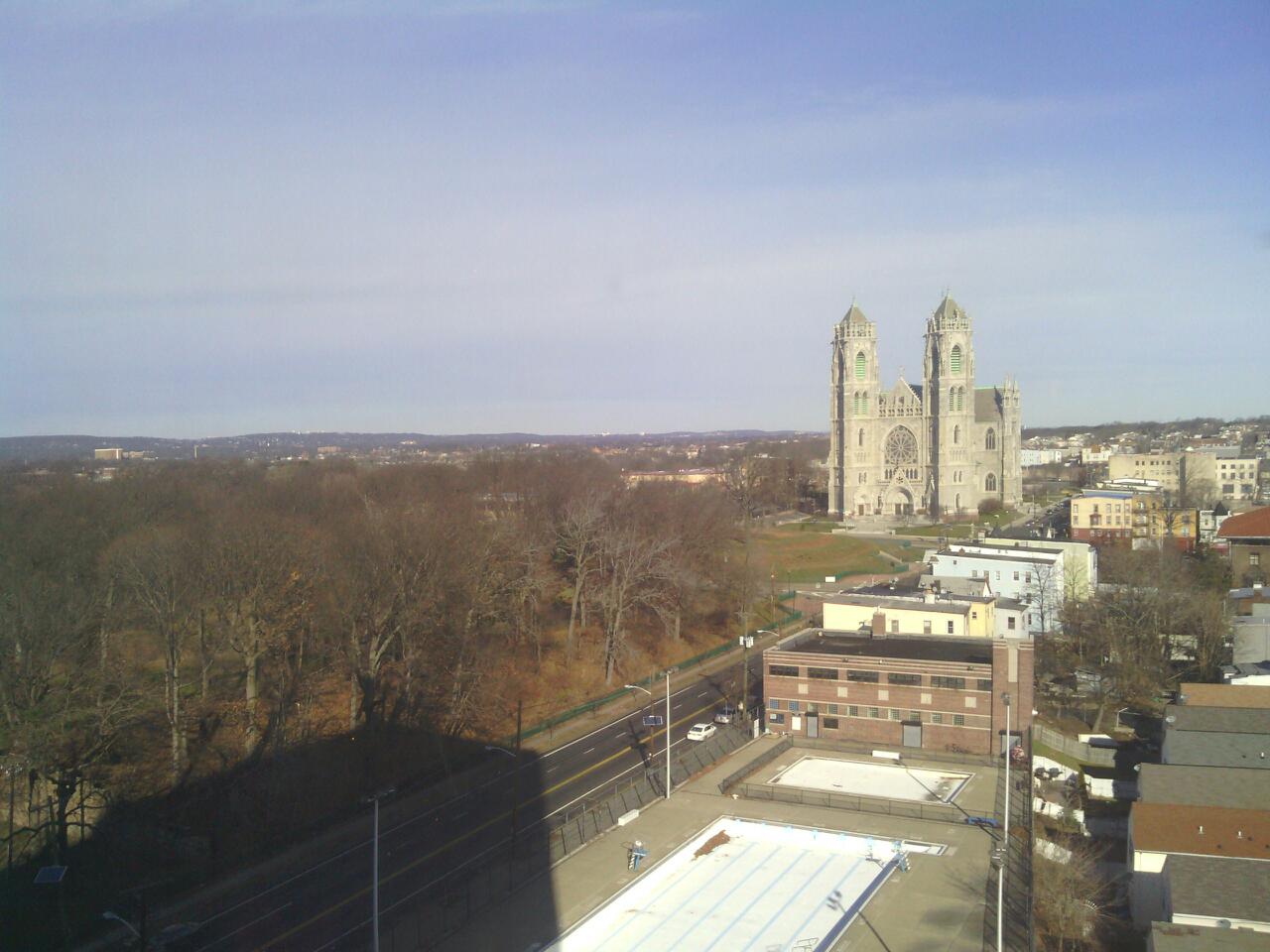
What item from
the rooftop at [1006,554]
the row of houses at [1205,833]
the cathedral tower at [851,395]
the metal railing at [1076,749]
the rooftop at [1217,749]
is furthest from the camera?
the cathedral tower at [851,395]

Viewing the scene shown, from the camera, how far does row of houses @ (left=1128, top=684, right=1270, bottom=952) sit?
1744cm

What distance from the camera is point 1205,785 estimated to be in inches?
910

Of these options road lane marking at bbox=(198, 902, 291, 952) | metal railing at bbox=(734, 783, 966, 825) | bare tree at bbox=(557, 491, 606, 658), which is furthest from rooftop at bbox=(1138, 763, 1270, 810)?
bare tree at bbox=(557, 491, 606, 658)

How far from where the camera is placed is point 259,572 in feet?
90.8

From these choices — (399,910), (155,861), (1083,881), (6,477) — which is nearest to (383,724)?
(155,861)

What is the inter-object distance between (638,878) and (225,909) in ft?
26.9

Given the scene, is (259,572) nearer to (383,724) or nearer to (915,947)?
(383,724)

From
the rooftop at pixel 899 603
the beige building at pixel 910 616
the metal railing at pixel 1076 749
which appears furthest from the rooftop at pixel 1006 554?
the metal railing at pixel 1076 749

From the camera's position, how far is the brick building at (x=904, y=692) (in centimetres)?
2856

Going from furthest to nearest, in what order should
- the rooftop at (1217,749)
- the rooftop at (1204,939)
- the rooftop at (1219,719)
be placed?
1. the rooftop at (1219,719)
2. the rooftop at (1217,749)
3. the rooftop at (1204,939)

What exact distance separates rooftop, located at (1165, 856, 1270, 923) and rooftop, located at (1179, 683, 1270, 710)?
10.5 m

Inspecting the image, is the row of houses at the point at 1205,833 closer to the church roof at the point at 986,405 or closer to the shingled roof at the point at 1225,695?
the shingled roof at the point at 1225,695

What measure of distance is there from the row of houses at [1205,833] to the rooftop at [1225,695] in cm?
86

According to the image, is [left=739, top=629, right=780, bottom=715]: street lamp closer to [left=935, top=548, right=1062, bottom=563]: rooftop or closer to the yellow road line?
the yellow road line
